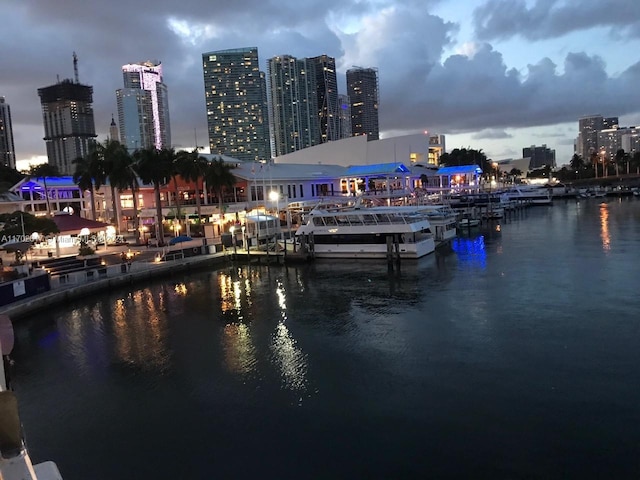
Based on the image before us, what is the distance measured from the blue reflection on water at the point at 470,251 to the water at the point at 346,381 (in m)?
6.13

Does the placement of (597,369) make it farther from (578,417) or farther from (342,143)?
(342,143)

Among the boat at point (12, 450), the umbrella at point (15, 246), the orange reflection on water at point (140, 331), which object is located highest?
the umbrella at point (15, 246)

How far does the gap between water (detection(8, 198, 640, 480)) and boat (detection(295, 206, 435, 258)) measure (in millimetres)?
10047

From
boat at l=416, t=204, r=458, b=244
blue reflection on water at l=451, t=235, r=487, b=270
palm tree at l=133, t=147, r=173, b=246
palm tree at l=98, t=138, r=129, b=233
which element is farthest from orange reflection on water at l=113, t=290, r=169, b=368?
boat at l=416, t=204, r=458, b=244

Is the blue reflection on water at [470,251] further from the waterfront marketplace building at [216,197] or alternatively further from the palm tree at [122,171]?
the palm tree at [122,171]

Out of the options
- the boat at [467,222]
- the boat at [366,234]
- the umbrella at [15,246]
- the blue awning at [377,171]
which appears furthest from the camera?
the blue awning at [377,171]

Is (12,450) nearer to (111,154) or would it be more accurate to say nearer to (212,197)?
(111,154)

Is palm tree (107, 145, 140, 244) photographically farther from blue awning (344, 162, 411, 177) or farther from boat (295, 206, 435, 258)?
blue awning (344, 162, 411, 177)

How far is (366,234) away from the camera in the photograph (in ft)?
147

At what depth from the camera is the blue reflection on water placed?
3999 cm

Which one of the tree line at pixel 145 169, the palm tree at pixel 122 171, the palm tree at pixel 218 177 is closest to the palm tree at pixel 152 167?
the tree line at pixel 145 169

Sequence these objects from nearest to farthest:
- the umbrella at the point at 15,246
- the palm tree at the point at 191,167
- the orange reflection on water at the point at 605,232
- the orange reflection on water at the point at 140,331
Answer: the orange reflection on water at the point at 140,331 → the umbrella at the point at 15,246 → the orange reflection on water at the point at 605,232 → the palm tree at the point at 191,167

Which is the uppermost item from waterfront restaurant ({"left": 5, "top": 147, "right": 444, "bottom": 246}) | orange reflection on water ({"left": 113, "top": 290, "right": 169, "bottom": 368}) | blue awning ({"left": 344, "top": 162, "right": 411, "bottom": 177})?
blue awning ({"left": 344, "top": 162, "right": 411, "bottom": 177})

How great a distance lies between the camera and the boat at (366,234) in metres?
43.2
